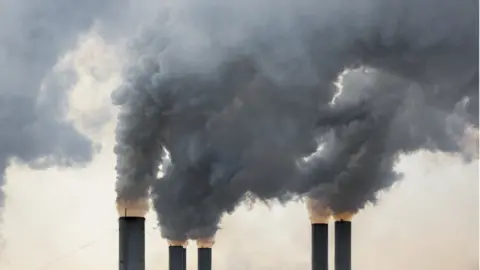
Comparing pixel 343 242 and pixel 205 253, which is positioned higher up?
pixel 343 242

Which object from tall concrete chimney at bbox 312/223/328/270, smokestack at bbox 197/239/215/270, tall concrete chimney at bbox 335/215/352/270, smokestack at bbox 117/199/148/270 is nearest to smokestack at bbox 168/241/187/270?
smokestack at bbox 197/239/215/270

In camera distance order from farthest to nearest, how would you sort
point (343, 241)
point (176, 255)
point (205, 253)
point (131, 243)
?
point (205, 253) → point (176, 255) → point (343, 241) → point (131, 243)

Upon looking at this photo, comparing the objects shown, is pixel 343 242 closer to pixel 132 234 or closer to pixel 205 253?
pixel 205 253

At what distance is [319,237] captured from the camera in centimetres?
3177

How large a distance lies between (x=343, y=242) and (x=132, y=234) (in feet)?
34.1

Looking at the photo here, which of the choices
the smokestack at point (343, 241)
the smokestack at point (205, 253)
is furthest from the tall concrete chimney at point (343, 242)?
the smokestack at point (205, 253)

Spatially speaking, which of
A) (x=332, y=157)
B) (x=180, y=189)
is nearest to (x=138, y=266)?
(x=180, y=189)

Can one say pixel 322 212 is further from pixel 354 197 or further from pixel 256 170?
pixel 256 170

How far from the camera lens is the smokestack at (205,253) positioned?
3272 cm

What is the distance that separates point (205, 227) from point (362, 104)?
780 cm

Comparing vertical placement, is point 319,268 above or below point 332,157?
below

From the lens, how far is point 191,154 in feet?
76.3

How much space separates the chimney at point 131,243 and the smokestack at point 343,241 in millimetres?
9472

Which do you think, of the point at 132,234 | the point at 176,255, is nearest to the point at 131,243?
the point at 132,234
